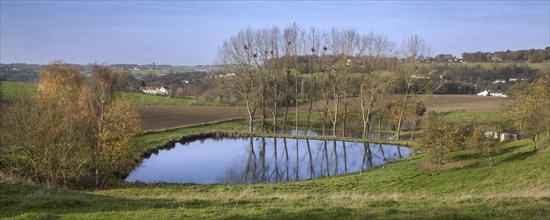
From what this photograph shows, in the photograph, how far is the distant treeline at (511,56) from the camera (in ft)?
280

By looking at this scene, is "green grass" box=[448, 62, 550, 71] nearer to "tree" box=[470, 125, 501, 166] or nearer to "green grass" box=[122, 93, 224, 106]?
"green grass" box=[122, 93, 224, 106]

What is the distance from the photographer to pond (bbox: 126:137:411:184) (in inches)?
1121

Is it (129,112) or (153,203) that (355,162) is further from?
(153,203)

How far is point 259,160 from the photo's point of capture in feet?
113

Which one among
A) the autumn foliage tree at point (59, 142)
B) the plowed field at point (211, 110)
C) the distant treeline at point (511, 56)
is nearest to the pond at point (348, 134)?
the plowed field at point (211, 110)

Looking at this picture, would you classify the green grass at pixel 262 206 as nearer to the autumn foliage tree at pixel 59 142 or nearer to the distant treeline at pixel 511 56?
the autumn foliage tree at pixel 59 142

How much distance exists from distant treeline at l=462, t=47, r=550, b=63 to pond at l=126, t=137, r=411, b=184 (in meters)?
61.8

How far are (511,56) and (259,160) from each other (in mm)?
79604

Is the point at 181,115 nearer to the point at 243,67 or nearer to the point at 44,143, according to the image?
the point at 243,67

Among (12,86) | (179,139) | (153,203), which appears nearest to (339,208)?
(153,203)

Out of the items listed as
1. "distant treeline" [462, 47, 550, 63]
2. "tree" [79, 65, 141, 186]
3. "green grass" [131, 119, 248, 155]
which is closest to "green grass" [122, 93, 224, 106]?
"green grass" [131, 119, 248, 155]

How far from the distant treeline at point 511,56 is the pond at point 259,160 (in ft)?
203

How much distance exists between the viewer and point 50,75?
1355 inches

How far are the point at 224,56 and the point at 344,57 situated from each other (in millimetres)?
13205
